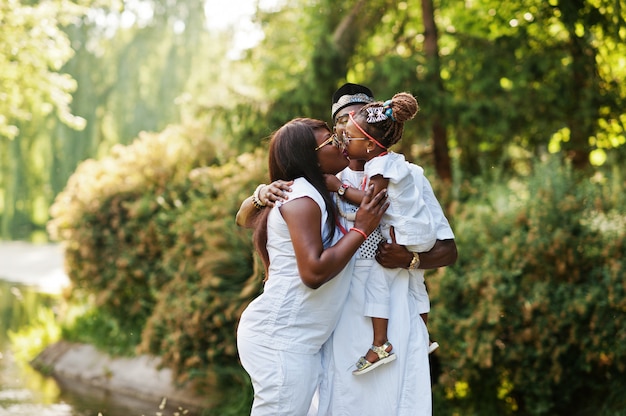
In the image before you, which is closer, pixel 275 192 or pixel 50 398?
pixel 275 192

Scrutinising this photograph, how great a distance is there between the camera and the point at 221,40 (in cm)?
1781

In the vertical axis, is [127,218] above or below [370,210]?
below

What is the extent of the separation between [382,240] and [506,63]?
5.60 metres

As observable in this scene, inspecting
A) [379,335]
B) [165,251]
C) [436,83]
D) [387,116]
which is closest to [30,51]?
[165,251]

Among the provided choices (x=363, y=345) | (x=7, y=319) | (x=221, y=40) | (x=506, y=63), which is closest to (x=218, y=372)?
(x=363, y=345)

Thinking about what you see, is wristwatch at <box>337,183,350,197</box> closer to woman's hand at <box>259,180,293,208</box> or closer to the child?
the child

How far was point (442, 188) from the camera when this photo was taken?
23.5 feet

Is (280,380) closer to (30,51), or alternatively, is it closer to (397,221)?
(397,221)

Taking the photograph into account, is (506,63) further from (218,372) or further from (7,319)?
(7,319)

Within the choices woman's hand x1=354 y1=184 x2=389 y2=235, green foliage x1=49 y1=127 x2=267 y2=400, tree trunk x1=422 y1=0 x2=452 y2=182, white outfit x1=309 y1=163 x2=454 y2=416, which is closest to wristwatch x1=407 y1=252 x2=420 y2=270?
white outfit x1=309 y1=163 x2=454 y2=416

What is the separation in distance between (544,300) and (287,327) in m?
2.98

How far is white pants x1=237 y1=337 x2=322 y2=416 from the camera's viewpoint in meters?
3.06

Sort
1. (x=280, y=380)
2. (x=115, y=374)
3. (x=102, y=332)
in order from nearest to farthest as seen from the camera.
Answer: (x=280, y=380) → (x=115, y=374) → (x=102, y=332)

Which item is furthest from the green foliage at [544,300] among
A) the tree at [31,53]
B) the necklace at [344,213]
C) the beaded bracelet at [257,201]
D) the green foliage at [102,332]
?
the tree at [31,53]
